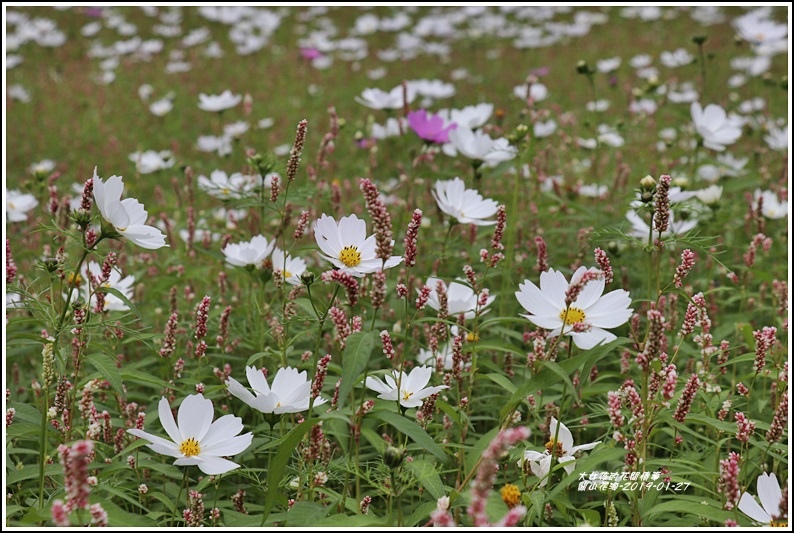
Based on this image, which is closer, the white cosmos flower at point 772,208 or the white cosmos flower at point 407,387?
the white cosmos flower at point 407,387

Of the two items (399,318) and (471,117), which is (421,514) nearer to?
(399,318)

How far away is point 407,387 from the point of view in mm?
1638

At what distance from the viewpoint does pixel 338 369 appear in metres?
1.82

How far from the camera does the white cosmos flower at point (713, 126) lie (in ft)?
9.70

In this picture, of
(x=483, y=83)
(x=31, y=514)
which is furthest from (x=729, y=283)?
(x=483, y=83)

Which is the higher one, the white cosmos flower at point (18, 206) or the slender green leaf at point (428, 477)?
the slender green leaf at point (428, 477)

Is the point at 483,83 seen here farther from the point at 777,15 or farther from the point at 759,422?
the point at 759,422

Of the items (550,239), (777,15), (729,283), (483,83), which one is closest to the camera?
(729,283)

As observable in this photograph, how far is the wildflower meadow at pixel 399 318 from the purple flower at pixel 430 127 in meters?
0.02

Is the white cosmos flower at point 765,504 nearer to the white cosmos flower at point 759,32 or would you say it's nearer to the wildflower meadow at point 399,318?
the wildflower meadow at point 399,318

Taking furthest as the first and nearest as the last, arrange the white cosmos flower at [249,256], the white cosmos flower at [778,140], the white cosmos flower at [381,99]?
the white cosmos flower at [778,140] < the white cosmos flower at [381,99] < the white cosmos flower at [249,256]

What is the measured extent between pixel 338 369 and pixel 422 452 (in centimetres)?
27

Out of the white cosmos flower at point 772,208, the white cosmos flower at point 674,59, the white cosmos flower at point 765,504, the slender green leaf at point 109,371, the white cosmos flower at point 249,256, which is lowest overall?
the white cosmos flower at point 674,59

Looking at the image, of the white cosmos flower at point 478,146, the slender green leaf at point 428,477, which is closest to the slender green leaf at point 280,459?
the slender green leaf at point 428,477
